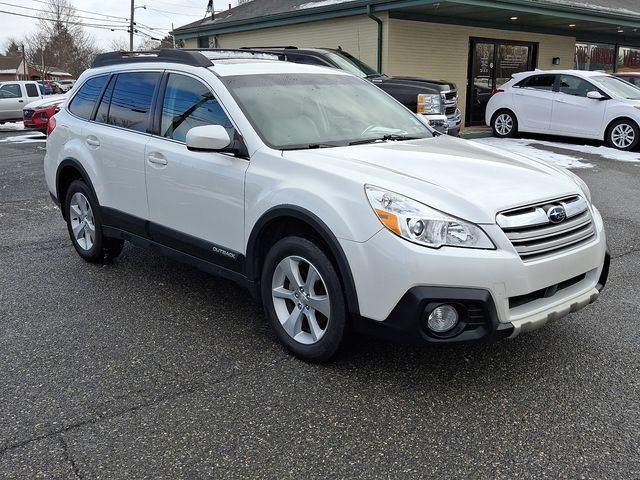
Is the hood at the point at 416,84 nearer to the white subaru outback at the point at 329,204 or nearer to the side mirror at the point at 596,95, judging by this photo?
the side mirror at the point at 596,95

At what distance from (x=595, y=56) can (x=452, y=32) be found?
780 centimetres

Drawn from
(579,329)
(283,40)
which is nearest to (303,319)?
(579,329)

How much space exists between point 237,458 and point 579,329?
2.47m

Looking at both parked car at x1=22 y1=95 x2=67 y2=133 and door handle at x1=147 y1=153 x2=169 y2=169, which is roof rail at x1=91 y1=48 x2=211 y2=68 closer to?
door handle at x1=147 y1=153 x2=169 y2=169

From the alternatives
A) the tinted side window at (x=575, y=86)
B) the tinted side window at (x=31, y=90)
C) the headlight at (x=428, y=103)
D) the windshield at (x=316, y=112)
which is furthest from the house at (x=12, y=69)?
the windshield at (x=316, y=112)

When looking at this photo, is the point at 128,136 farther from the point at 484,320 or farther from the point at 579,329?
the point at 579,329

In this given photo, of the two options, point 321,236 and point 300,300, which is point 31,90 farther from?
point 321,236

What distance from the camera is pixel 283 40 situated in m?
18.0

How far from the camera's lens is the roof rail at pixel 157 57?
4309 millimetres

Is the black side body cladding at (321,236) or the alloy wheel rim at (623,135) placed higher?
the alloy wheel rim at (623,135)

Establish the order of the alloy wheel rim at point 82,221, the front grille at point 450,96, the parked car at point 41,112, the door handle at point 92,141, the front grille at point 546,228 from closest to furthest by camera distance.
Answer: the front grille at point 546,228, the door handle at point 92,141, the alloy wheel rim at point 82,221, the front grille at point 450,96, the parked car at point 41,112

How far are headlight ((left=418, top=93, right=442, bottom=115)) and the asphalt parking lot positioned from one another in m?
5.81

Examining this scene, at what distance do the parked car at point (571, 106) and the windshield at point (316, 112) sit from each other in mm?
9644

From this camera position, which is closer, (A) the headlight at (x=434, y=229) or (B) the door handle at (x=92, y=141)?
(A) the headlight at (x=434, y=229)
